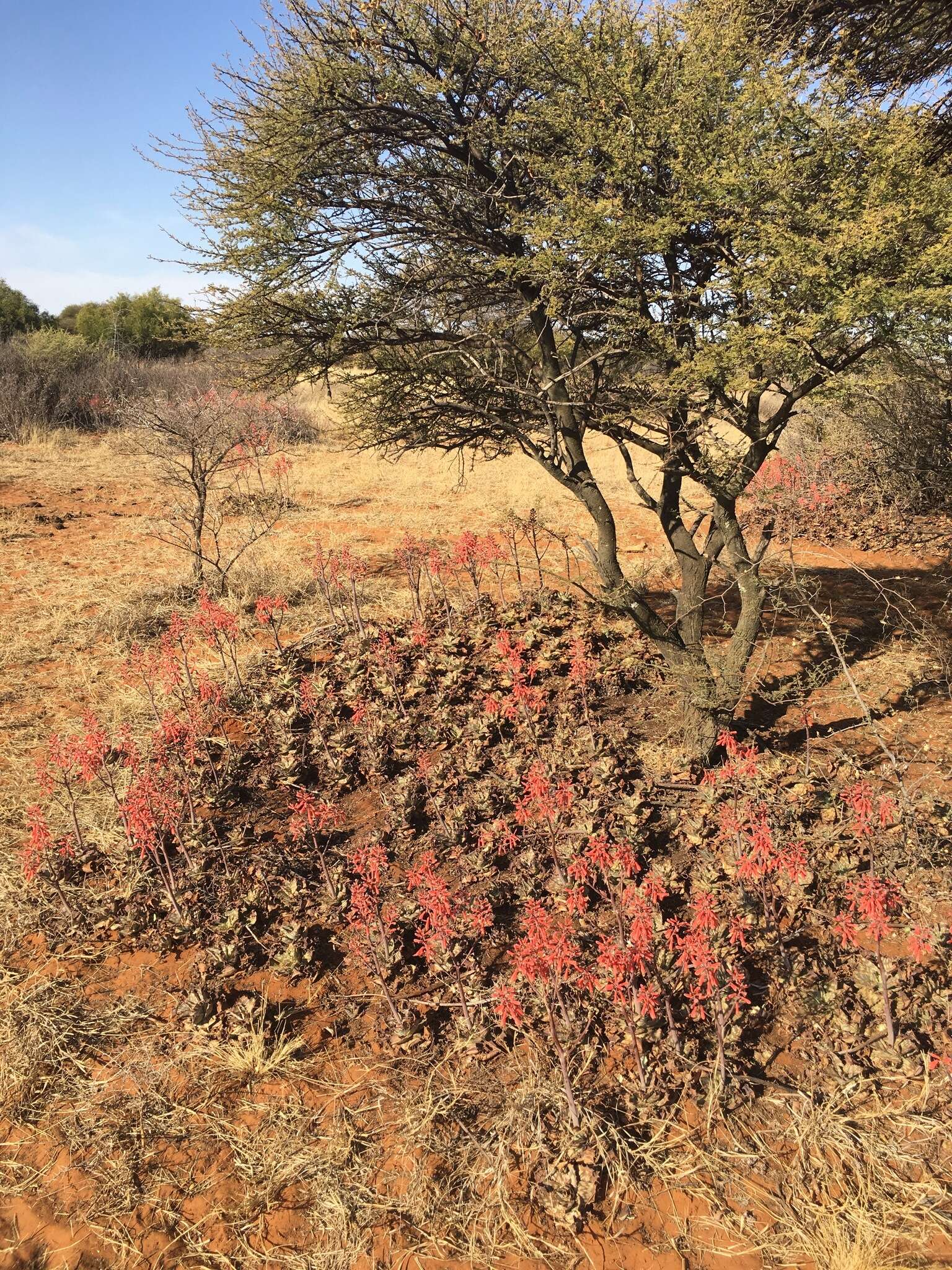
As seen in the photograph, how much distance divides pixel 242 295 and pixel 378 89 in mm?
1803

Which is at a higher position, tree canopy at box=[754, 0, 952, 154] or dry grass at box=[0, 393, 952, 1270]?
tree canopy at box=[754, 0, 952, 154]

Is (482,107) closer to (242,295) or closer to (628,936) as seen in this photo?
(242,295)

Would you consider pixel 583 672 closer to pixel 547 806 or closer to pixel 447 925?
pixel 547 806

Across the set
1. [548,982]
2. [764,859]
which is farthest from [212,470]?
[764,859]

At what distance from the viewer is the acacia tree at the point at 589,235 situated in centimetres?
395

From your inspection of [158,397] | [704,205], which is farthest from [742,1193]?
[158,397]

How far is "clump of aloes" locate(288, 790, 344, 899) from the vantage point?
4.64 metres

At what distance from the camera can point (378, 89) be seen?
5.22 m

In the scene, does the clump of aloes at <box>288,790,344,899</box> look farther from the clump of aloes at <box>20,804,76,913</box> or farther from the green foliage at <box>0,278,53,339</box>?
the green foliage at <box>0,278,53,339</box>

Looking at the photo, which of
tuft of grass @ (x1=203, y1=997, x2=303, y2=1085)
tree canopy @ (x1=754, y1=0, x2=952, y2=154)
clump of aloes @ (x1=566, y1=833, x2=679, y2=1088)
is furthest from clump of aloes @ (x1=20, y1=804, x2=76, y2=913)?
tree canopy @ (x1=754, y1=0, x2=952, y2=154)

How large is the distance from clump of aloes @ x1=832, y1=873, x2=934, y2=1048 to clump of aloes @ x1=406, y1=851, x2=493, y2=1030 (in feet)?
5.64

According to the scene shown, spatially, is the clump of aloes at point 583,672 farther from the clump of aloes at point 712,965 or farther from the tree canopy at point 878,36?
the tree canopy at point 878,36

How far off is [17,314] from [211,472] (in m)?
31.1

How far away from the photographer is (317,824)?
16.1ft
